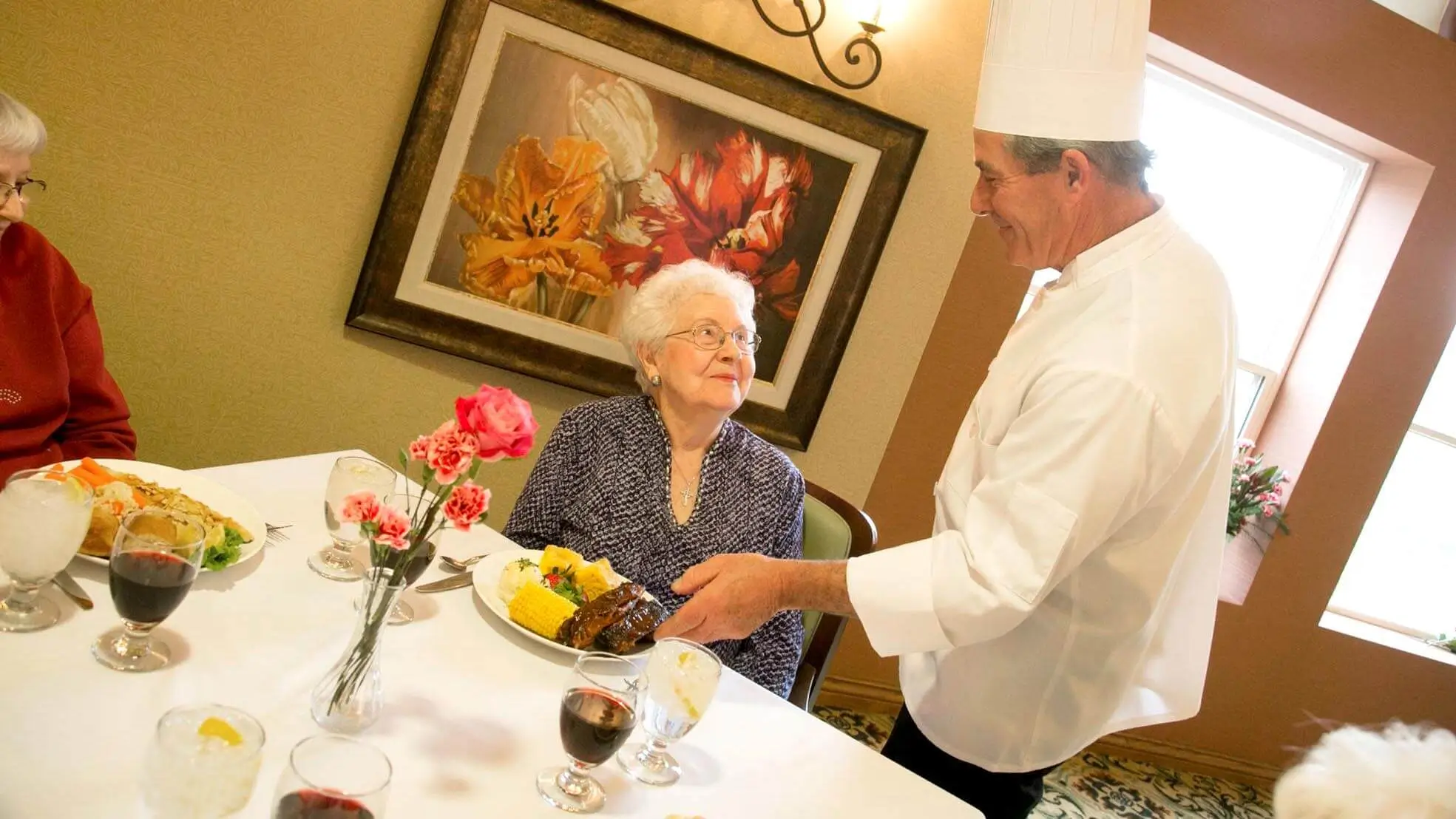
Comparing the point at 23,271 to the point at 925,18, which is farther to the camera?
the point at 925,18

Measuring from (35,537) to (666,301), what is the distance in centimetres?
132

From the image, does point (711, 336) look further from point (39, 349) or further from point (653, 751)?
point (39, 349)

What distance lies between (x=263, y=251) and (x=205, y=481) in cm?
120

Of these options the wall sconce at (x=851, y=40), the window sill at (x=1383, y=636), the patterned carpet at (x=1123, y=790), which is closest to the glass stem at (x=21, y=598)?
the wall sconce at (x=851, y=40)

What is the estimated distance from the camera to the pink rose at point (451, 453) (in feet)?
3.39

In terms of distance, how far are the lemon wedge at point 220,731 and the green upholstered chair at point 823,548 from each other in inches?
49.6

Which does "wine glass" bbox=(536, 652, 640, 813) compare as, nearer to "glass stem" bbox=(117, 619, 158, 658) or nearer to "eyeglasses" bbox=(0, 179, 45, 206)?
"glass stem" bbox=(117, 619, 158, 658)

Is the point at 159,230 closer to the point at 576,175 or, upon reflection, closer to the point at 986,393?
the point at 576,175

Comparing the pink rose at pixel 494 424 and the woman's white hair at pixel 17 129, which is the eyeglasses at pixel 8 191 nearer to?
the woman's white hair at pixel 17 129

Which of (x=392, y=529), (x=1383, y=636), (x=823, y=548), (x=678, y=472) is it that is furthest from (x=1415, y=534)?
(x=392, y=529)

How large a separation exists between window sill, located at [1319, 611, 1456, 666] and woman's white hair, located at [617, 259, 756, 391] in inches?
128

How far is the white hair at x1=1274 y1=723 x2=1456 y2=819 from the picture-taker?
1.24m

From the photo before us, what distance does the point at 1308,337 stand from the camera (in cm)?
425

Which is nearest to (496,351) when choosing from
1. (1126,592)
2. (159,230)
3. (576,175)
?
(576,175)
